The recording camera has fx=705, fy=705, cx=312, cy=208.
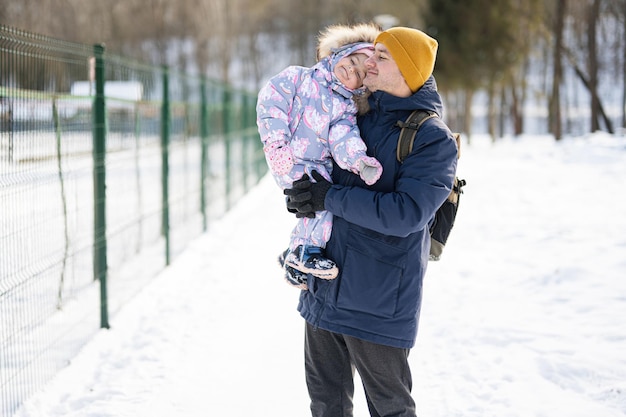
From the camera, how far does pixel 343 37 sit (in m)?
2.64

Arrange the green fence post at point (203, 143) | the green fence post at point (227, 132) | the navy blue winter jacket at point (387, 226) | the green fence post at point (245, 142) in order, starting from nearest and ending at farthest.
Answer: the navy blue winter jacket at point (387, 226)
the green fence post at point (203, 143)
the green fence post at point (227, 132)
the green fence post at point (245, 142)

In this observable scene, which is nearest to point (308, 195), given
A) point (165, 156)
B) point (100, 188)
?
point (100, 188)

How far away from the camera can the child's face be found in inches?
99.5

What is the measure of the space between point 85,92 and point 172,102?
2.91 m

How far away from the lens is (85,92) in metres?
4.93

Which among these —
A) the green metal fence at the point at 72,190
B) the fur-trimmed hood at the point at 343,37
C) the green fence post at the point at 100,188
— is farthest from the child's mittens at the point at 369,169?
the green fence post at the point at 100,188

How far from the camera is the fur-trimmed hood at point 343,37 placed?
2629mm

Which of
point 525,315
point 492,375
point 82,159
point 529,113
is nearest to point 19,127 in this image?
point 82,159

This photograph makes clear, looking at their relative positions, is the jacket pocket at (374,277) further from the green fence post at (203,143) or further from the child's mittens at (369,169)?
the green fence post at (203,143)

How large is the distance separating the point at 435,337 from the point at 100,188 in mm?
2649

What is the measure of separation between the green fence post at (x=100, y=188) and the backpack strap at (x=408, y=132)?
3188 millimetres

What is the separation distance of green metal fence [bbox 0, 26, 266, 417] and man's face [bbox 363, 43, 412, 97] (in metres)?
1.93

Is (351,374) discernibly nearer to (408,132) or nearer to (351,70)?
(408,132)

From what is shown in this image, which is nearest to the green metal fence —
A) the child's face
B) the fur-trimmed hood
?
the fur-trimmed hood
